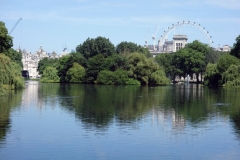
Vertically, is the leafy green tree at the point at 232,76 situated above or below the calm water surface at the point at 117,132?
above

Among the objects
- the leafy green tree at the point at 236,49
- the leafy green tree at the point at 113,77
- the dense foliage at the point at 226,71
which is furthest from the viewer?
the leafy green tree at the point at 113,77

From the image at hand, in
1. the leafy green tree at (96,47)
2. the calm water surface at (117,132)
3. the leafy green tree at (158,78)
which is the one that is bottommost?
the calm water surface at (117,132)

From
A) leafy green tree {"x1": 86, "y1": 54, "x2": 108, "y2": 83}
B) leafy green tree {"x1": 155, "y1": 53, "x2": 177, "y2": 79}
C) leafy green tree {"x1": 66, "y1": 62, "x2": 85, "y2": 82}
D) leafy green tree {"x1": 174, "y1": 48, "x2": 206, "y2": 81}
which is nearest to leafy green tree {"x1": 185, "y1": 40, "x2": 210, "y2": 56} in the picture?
leafy green tree {"x1": 174, "y1": 48, "x2": 206, "y2": 81}

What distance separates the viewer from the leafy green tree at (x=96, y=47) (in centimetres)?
10246

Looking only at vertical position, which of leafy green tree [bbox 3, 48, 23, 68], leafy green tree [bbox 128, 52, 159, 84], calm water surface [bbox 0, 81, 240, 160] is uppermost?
leafy green tree [bbox 3, 48, 23, 68]

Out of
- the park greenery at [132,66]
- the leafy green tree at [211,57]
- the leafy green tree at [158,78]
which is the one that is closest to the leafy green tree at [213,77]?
the park greenery at [132,66]

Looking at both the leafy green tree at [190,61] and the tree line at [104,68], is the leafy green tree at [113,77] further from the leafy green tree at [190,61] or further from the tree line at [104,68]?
the leafy green tree at [190,61]

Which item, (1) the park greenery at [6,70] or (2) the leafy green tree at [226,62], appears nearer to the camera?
(1) the park greenery at [6,70]

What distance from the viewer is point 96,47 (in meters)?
104

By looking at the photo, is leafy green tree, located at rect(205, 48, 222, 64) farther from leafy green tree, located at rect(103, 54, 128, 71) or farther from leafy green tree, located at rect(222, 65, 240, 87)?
leafy green tree, located at rect(222, 65, 240, 87)

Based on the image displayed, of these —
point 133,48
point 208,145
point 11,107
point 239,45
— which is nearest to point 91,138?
point 208,145

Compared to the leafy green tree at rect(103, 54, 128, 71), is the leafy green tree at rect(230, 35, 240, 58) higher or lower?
higher

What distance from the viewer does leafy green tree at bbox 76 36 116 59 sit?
10246 centimetres

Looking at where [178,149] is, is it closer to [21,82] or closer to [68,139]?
[68,139]
